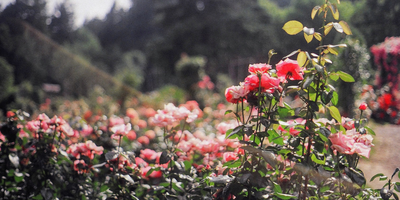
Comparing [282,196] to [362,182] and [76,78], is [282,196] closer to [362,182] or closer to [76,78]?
[362,182]

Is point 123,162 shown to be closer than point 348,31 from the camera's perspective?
No

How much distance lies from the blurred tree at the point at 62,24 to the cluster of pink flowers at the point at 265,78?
10.2ft

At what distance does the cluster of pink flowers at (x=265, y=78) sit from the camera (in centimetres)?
81

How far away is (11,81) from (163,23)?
33.2 ft

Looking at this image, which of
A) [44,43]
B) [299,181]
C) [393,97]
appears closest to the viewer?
[299,181]

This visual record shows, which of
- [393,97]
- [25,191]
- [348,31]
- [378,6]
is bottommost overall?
[25,191]

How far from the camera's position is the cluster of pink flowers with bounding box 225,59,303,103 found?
2.66 ft

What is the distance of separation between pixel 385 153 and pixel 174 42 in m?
10.8

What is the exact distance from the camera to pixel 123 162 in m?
1.13

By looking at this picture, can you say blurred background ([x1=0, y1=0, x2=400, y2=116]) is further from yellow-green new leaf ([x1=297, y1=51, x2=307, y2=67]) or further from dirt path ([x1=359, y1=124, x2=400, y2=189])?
dirt path ([x1=359, y1=124, x2=400, y2=189])

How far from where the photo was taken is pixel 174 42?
1223 cm

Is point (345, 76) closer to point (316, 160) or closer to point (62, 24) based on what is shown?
point (316, 160)

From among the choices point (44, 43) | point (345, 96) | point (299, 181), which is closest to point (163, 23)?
point (44, 43)

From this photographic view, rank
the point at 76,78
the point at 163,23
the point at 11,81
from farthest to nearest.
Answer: the point at 163,23
the point at 76,78
the point at 11,81
